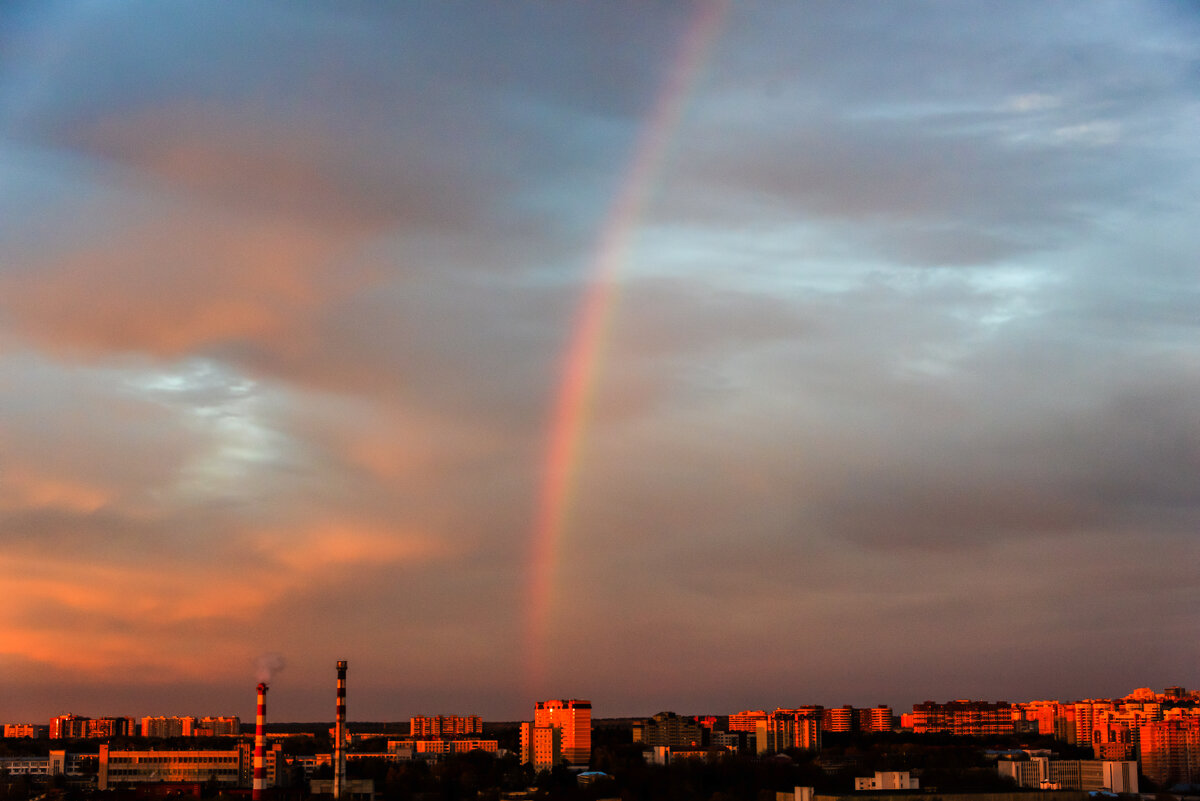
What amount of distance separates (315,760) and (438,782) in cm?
2979

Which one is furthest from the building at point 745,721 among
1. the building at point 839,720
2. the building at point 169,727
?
the building at point 169,727

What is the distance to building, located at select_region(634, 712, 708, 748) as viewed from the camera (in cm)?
14257

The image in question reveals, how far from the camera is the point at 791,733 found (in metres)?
139

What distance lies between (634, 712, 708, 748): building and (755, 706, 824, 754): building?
295 inches

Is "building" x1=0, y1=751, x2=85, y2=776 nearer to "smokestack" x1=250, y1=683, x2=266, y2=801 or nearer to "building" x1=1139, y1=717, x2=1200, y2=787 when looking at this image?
"smokestack" x1=250, y1=683, x2=266, y2=801

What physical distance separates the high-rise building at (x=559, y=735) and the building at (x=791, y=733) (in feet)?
69.0

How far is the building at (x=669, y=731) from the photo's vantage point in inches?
5613

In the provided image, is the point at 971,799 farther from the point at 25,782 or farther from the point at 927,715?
the point at 927,715

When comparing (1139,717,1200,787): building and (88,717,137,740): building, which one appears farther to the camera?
(88,717,137,740): building

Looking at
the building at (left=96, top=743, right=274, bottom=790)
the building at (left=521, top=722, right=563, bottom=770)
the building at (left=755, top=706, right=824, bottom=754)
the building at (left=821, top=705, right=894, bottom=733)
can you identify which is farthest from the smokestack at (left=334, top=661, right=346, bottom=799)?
the building at (left=821, top=705, right=894, bottom=733)

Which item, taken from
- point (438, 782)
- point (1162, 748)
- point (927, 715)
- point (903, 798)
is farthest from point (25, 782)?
point (927, 715)

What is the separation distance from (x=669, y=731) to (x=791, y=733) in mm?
13864

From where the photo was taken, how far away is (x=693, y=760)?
93.1m

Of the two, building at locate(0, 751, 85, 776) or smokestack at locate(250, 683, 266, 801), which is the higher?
smokestack at locate(250, 683, 266, 801)
